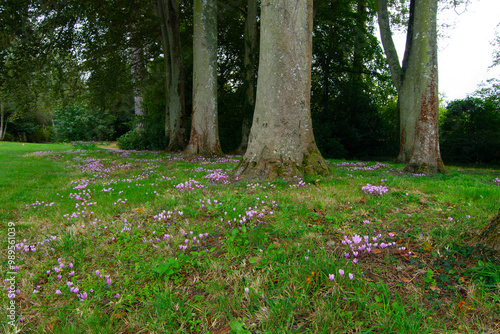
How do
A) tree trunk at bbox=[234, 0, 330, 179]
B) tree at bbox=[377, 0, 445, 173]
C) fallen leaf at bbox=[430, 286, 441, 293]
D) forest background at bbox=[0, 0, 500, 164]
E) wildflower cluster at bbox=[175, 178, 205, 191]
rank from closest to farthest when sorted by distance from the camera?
fallen leaf at bbox=[430, 286, 441, 293] < wildflower cluster at bbox=[175, 178, 205, 191] < tree trunk at bbox=[234, 0, 330, 179] < tree at bbox=[377, 0, 445, 173] < forest background at bbox=[0, 0, 500, 164]

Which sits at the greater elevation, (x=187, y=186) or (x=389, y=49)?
(x=389, y=49)

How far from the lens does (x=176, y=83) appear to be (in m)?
15.9

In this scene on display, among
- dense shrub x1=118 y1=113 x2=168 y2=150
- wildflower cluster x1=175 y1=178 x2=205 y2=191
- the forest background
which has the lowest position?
wildflower cluster x1=175 y1=178 x2=205 y2=191

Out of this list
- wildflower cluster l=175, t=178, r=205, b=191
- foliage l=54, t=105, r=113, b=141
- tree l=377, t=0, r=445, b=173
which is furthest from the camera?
foliage l=54, t=105, r=113, b=141

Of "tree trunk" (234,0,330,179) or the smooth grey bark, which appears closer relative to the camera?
"tree trunk" (234,0,330,179)

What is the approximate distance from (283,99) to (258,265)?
4251 mm

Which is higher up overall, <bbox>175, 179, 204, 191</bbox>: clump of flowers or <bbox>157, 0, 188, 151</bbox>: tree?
<bbox>157, 0, 188, 151</bbox>: tree

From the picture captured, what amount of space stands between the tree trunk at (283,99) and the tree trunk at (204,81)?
6185mm

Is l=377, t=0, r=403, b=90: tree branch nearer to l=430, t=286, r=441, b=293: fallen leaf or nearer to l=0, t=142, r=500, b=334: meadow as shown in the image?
l=0, t=142, r=500, b=334: meadow

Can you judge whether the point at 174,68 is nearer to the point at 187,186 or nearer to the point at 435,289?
the point at 187,186

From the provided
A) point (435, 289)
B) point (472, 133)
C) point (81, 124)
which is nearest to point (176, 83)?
point (435, 289)

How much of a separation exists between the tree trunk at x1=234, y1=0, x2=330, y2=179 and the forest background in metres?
10.2

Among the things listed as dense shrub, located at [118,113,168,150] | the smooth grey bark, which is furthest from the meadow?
the smooth grey bark

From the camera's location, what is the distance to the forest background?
1302 cm
